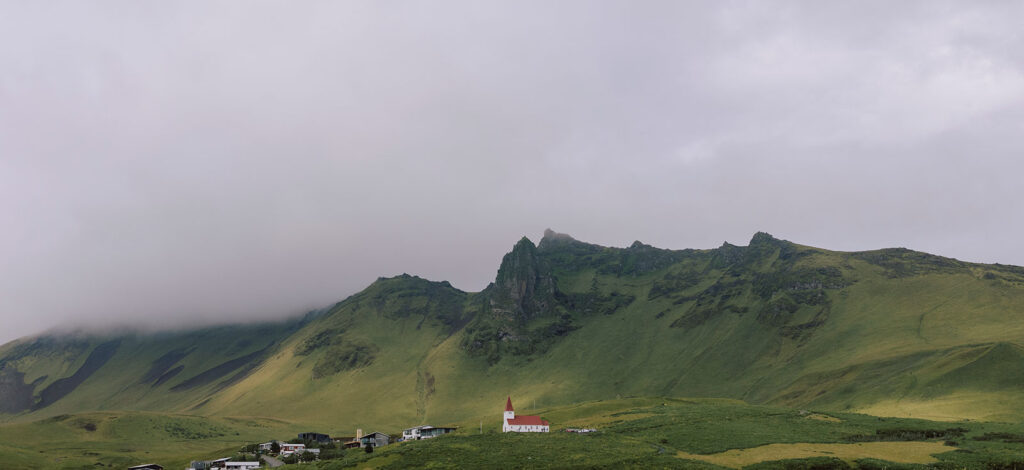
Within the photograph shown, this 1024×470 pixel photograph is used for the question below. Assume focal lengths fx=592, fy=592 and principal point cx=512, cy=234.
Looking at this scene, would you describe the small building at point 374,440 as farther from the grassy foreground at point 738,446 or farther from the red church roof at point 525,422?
the grassy foreground at point 738,446

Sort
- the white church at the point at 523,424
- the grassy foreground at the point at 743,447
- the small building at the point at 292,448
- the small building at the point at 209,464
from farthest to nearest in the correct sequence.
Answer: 1. the small building at the point at 292,448
2. the small building at the point at 209,464
3. the white church at the point at 523,424
4. the grassy foreground at the point at 743,447

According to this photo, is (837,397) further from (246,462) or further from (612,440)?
(246,462)

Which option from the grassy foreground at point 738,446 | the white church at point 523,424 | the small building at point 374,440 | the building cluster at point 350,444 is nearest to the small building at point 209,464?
the building cluster at point 350,444

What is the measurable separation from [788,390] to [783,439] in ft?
356

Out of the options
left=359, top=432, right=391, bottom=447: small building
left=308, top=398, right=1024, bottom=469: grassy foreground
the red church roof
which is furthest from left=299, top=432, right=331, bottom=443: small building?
left=308, top=398, right=1024, bottom=469: grassy foreground

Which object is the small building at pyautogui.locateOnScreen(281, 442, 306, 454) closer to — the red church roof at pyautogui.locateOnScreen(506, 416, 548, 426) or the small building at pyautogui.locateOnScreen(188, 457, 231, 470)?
the small building at pyautogui.locateOnScreen(188, 457, 231, 470)

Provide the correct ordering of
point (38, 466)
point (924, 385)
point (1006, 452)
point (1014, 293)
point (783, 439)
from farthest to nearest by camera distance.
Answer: point (1014, 293) → point (38, 466) → point (924, 385) → point (783, 439) → point (1006, 452)

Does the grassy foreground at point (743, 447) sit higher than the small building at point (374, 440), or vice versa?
the grassy foreground at point (743, 447)

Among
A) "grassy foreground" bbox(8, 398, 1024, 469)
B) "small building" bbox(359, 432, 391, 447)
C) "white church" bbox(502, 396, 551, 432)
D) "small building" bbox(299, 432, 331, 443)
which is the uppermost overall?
"grassy foreground" bbox(8, 398, 1024, 469)

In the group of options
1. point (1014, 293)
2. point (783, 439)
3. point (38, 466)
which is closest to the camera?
point (783, 439)

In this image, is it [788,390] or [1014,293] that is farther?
[1014,293]

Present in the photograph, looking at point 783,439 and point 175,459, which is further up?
point 783,439

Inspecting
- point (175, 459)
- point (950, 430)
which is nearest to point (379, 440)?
point (175, 459)

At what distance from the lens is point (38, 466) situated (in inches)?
5659
